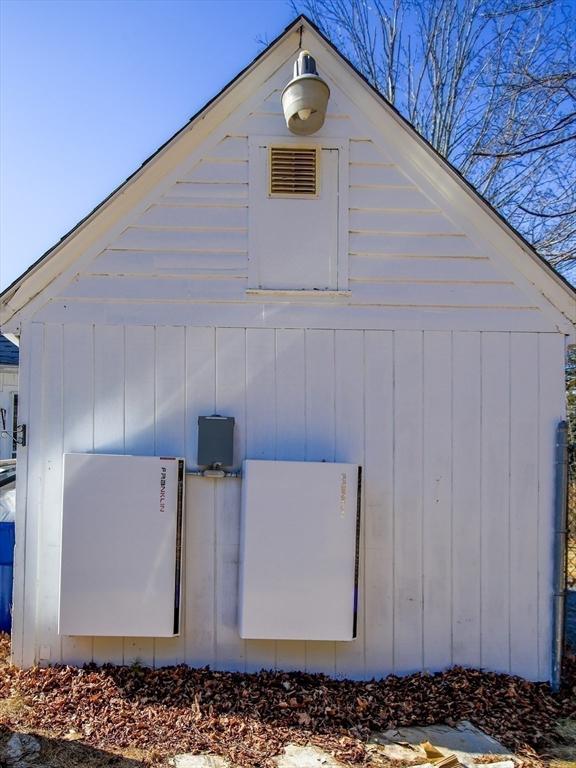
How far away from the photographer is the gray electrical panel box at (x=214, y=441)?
345 centimetres

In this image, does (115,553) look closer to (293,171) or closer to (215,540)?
(215,540)

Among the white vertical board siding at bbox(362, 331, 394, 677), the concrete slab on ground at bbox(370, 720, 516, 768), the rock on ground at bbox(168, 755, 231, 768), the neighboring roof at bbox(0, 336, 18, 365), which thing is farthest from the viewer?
the neighboring roof at bbox(0, 336, 18, 365)

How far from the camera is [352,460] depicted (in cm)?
361

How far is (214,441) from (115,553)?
99 cm

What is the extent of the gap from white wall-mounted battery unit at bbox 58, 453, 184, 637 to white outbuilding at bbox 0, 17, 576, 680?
0.20 metres

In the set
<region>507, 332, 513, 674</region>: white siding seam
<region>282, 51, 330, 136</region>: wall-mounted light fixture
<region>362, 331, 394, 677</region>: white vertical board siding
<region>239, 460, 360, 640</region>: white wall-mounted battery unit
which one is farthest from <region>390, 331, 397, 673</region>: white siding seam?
<region>282, 51, 330, 136</region>: wall-mounted light fixture

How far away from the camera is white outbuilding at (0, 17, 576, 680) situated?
3.54 m

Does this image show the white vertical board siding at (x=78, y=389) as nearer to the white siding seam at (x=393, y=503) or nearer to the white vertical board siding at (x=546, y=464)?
the white siding seam at (x=393, y=503)

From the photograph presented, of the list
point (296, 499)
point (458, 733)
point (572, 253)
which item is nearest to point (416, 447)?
point (296, 499)

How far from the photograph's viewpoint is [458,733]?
3.00 m

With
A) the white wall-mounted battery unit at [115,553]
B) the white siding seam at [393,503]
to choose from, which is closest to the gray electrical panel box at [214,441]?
the white wall-mounted battery unit at [115,553]

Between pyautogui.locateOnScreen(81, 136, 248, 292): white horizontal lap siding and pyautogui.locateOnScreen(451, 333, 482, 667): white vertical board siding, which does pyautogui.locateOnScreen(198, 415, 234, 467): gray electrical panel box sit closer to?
pyautogui.locateOnScreen(81, 136, 248, 292): white horizontal lap siding

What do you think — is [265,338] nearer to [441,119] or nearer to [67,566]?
[67,566]

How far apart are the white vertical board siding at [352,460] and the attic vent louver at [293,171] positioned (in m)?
1.04
